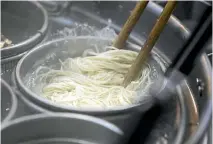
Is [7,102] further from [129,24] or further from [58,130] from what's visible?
[129,24]

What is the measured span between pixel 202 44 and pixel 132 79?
963 mm

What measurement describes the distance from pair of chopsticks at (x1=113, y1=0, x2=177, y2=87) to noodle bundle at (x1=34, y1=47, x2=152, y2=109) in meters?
0.04

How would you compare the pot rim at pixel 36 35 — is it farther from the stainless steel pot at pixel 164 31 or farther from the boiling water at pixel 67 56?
the stainless steel pot at pixel 164 31

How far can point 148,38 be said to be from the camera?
1529 mm

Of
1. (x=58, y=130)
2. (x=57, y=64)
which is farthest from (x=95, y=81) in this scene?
(x=58, y=130)

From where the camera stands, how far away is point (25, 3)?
7.10 ft

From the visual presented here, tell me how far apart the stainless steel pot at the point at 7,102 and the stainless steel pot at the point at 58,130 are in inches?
3.1

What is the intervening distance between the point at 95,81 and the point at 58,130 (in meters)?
0.55

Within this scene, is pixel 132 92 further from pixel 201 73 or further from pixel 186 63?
pixel 186 63

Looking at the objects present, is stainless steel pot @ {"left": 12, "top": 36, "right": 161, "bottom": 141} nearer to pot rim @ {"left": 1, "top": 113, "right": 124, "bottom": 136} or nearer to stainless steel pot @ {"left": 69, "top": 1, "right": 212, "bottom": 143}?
pot rim @ {"left": 1, "top": 113, "right": 124, "bottom": 136}

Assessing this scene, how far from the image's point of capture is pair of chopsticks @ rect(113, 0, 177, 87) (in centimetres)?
139

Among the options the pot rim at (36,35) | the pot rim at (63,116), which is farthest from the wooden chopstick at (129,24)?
the pot rim at (63,116)

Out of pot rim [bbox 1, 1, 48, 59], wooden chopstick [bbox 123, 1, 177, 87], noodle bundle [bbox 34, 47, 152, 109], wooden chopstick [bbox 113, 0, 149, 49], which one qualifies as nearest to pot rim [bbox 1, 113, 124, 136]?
noodle bundle [bbox 34, 47, 152, 109]

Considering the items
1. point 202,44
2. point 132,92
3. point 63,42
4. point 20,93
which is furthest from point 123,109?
point 202,44
